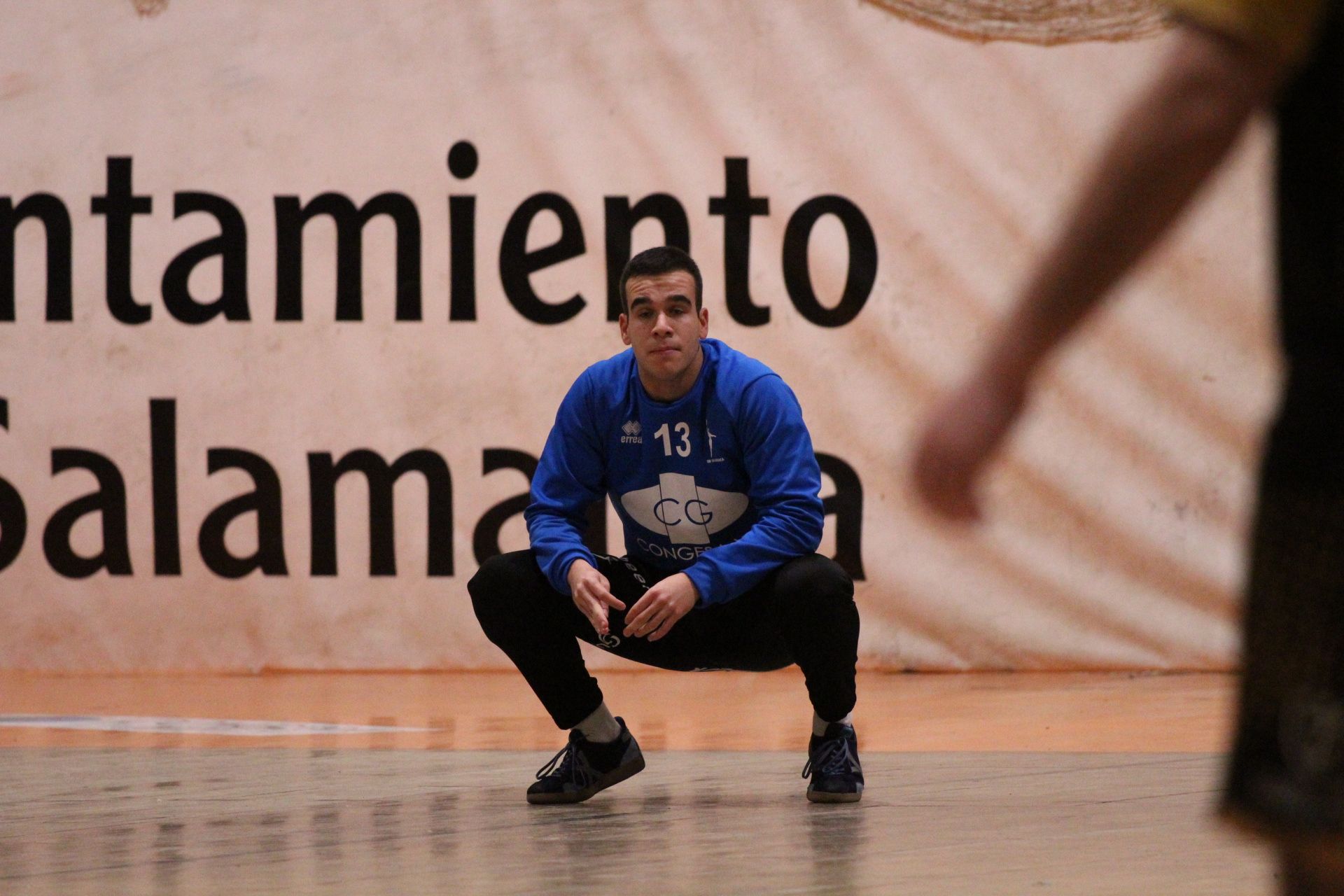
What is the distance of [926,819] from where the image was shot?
275 cm

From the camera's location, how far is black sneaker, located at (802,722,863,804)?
2920 millimetres

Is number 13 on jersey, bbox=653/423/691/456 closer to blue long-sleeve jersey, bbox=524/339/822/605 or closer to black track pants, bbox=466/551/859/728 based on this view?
blue long-sleeve jersey, bbox=524/339/822/605

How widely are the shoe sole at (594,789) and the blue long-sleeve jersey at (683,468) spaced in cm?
35

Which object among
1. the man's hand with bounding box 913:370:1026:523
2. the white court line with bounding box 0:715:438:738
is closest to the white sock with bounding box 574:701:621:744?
the white court line with bounding box 0:715:438:738

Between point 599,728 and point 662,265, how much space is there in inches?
31.5

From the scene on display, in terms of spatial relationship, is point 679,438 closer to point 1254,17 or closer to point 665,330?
point 665,330

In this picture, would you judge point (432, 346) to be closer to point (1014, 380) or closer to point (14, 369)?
point (14, 369)

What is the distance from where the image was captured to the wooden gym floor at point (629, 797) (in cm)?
229

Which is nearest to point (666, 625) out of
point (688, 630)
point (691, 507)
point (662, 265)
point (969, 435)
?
point (688, 630)

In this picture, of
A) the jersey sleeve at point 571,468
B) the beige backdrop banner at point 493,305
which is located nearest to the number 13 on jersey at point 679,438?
the jersey sleeve at point 571,468

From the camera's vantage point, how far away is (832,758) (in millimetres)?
2941

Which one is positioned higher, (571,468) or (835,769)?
(571,468)

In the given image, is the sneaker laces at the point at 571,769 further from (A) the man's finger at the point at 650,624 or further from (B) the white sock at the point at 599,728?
(A) the man's finger at the point at 650,624

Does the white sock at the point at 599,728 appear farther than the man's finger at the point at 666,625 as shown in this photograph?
Yes
